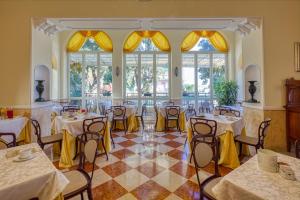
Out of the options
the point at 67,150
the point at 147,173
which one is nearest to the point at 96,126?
the point at 67,150

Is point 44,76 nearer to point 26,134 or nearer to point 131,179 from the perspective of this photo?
point 26,134

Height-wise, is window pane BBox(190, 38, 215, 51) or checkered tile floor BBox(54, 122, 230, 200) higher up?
window pane BBox(190, 38, 215, 51)

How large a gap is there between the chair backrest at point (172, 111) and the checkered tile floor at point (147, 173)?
1.27 meters

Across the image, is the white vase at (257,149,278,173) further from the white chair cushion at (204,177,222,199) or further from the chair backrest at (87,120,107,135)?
the chair backrest at (87,120,107,135)

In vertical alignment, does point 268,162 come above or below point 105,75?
below

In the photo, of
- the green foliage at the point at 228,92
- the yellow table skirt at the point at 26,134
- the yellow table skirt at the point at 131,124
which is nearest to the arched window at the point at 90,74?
the yellow table skirt at the point at 131,124

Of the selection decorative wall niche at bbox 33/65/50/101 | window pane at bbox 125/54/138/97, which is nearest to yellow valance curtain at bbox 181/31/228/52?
window pane at bbox 125/54/138/97

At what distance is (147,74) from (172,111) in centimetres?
250

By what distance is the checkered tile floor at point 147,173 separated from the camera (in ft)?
7.59

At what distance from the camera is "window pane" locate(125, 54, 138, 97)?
723cm

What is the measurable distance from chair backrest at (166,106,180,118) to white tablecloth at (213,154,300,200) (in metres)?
4.01

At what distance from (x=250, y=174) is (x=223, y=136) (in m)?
1.91

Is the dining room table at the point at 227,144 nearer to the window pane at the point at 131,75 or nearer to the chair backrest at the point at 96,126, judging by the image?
the chair backrest at the point at 96,126

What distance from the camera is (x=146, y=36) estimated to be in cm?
698
